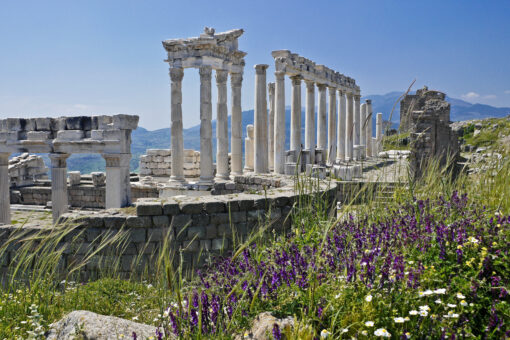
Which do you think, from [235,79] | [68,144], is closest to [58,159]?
[68,144]

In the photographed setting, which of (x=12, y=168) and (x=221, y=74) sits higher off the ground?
(x=221, y=74)

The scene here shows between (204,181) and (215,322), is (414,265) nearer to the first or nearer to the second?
(215,322)

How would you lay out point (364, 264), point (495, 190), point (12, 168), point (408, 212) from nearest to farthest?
1. point (364, 264)
2. point (408, 212)
3. point (495, 190)
4. point (12, 168)

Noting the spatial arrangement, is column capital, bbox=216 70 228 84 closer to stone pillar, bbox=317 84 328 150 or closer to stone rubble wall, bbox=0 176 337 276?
stone pillar, bbox=317 84 328 150

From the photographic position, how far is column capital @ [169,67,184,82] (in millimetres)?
22172

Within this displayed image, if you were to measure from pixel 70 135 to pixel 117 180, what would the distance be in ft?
9.59

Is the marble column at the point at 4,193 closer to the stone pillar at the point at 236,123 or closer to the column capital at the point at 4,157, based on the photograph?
the column capital at the point at 4,157

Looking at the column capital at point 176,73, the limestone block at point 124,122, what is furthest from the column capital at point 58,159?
the column capital at point 176,73

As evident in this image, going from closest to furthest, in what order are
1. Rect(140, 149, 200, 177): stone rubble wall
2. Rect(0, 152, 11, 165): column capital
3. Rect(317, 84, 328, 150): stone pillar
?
Rect(0, 152, 11, 165): column capital < Rect(140, 149, 200, 177): stone rubble wall < Rect(317, 84, 328, 150): stone pillar

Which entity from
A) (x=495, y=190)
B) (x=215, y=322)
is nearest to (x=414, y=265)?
(x=215, y=322)

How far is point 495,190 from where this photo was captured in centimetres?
632

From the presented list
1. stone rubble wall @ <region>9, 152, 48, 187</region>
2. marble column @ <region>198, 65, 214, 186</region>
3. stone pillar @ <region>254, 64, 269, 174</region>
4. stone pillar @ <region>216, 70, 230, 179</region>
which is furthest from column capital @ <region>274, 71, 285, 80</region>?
stone rubble wall @ <region>9, 152, 48, 187</region>

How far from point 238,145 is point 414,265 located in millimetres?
20300

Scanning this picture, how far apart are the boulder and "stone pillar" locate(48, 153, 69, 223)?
14.9 m
